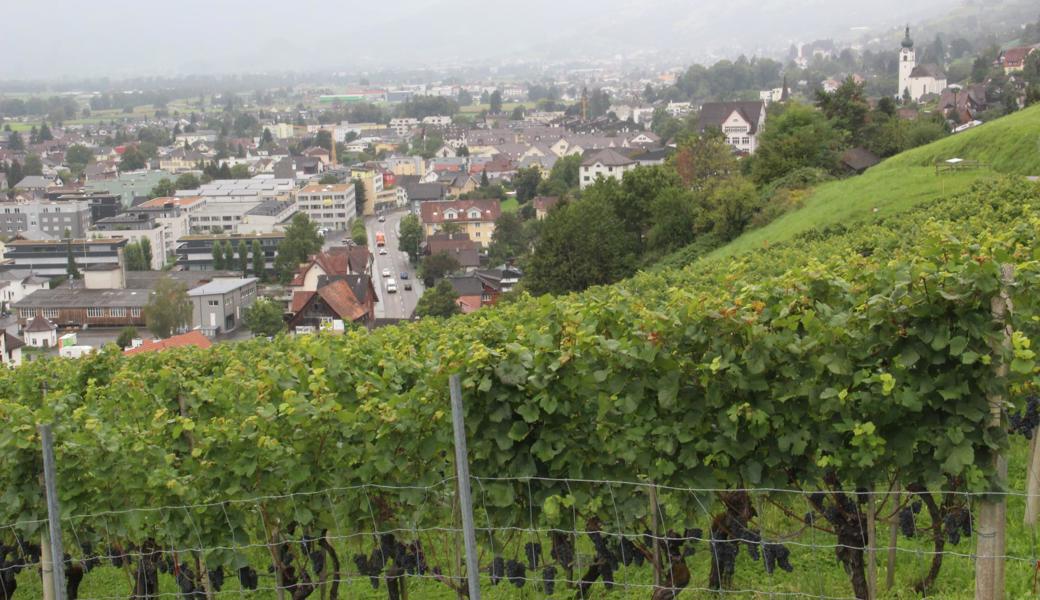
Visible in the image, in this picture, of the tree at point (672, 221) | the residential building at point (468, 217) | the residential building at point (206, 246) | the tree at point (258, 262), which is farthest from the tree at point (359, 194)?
the tree at point (672, 221)

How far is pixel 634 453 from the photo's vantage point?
15.9ft

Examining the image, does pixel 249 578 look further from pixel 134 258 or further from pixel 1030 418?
pixel 134 258

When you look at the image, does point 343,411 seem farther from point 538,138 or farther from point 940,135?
point 538,138

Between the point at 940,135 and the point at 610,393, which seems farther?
the point at 940,135

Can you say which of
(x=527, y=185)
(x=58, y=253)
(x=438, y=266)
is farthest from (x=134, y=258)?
(x=527, y=185)

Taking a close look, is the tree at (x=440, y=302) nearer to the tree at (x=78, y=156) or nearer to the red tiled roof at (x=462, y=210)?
the red tiled roof at (x=462, y=210)

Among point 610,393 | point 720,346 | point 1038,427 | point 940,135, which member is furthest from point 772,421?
point 940,135

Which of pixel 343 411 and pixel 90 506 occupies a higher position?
pixel 343 411

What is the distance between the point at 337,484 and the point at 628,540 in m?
1.36

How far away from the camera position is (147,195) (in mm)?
95500

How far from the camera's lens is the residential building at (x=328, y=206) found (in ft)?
262

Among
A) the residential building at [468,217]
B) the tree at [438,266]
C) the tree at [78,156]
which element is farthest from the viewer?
the tree at [78,156]

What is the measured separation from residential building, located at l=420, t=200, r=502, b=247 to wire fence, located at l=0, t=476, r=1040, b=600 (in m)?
59.5

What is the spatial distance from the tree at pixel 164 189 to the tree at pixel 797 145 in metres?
64.6
